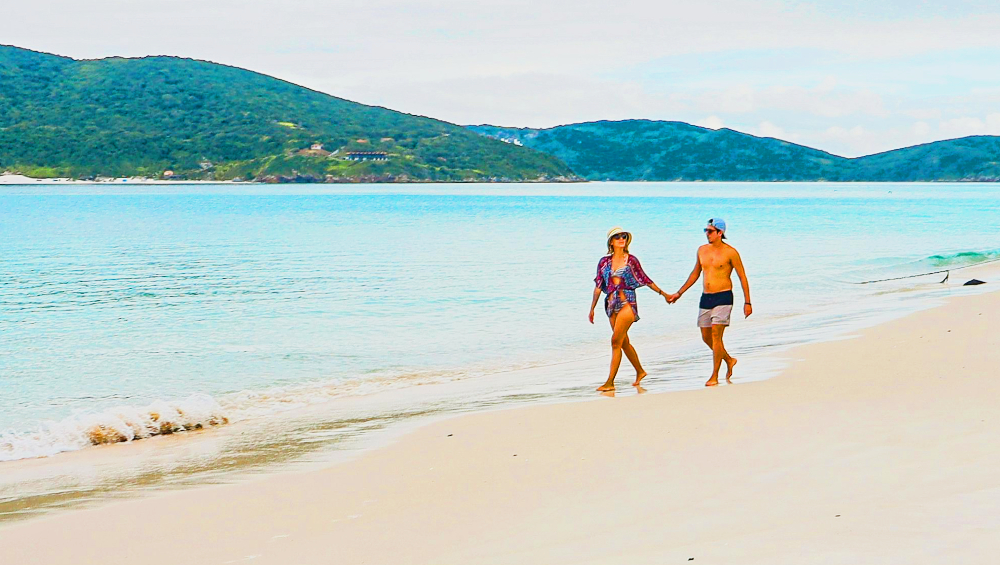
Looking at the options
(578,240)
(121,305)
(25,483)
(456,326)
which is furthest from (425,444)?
(578,240)

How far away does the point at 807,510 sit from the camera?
217 inches

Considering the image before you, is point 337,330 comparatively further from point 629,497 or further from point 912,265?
point 912,265

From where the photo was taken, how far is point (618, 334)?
425 inches

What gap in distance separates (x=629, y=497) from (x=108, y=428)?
6.22m

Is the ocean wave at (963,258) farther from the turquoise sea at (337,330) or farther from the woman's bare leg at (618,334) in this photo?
the woman's bare leg at (618,334)

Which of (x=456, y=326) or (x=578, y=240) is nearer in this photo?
(x=456, y=326)

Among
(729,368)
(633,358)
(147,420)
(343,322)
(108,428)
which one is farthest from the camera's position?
(343,322)

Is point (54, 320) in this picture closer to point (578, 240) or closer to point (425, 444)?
point (425, 444)

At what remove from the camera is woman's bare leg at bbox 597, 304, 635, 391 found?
10.7m

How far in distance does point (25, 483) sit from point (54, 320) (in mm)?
13441

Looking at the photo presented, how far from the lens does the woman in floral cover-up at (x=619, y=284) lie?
10.5m

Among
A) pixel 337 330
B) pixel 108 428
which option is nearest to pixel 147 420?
pixel 108 428

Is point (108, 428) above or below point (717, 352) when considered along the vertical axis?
below

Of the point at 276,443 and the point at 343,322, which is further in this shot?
the point at 343,322
